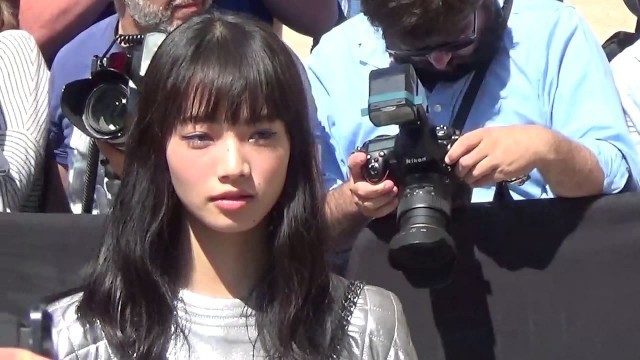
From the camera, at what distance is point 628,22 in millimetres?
7070

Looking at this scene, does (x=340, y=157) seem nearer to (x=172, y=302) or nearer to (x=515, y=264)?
(x=515, y=264)

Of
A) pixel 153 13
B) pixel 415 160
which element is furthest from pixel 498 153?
pixel 153 13

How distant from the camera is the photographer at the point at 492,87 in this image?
233cm

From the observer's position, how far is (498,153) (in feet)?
6.93

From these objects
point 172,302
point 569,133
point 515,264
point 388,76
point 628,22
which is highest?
point 388,76

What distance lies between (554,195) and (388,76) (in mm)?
526

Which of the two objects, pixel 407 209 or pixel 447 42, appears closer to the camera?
pixel 407 209

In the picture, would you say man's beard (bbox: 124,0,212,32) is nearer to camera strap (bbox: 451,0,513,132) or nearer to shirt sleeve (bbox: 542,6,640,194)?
camera strap (bbox: 451,0,513,132)

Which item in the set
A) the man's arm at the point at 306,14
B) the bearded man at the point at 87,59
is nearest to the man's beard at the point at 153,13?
the bearded man at the point at 87,59

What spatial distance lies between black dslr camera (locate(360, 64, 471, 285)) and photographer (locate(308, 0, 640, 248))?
0.28 feet

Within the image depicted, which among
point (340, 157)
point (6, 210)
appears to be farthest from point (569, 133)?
point (6, 210)

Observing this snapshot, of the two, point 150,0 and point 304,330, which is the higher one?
point 150,0

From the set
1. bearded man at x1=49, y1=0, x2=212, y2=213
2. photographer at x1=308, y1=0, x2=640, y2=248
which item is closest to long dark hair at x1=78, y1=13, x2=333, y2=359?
photographer at x1=308, y1=0, x2=640, y2=248

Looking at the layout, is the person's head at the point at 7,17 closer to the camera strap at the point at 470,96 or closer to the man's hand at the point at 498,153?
the camera strap at the point at 470,96
